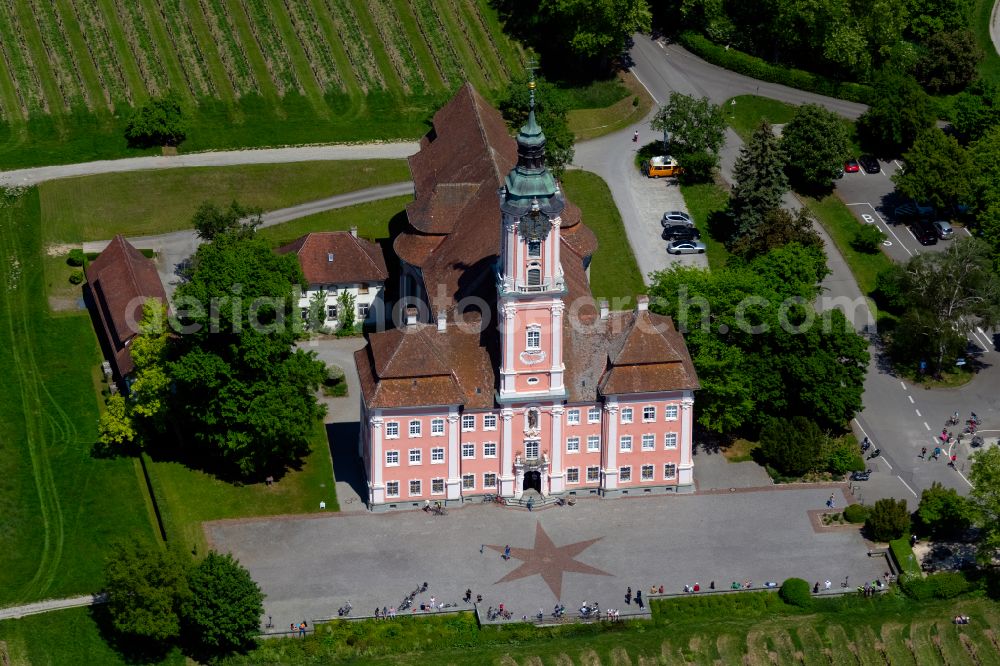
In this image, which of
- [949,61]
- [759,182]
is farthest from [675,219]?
[949,61]

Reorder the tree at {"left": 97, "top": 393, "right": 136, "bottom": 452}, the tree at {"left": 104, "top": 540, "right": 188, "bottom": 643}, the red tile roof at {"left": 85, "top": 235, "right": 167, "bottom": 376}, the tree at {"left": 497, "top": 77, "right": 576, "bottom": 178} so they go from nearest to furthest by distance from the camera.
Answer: the tree at {"left": 104, "top": 540, "right": 188, "bottom": 643}, the tree at {"left": 97, "top": 393, "right": 136, "bottom": 452}, the red tile roof at {"left": 85, "top": 235, "right": 167, "bottom": 376}, the tree at {"left": 497, "top": 77, "right": 576, "bottom": 178}

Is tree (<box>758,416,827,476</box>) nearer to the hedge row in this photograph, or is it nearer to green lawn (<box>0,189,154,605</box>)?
green lawn (<box>0,189,154,605</box>)

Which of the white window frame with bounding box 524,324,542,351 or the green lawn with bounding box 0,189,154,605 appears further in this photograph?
the green lawn with bounding box 0,189,154,605

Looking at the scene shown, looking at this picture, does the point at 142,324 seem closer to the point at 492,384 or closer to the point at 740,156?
the point at 492,384

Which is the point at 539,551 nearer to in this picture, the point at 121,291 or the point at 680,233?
the point at 121,291

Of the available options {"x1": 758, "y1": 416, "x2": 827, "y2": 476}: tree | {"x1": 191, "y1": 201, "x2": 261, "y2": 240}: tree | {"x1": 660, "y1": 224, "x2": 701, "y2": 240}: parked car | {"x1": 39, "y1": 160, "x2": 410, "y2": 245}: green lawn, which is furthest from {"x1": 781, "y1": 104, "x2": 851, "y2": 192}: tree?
{"x1": 191, "y1": 201, "x2": 261, "y2": 240}: tree

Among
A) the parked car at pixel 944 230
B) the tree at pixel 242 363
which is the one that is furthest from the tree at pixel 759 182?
the tree at pixel 242 363

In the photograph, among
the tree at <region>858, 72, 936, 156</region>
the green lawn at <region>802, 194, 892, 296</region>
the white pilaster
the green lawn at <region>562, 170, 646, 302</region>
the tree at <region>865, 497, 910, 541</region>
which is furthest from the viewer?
the tree at <region>858, 72, 936, 156</region>

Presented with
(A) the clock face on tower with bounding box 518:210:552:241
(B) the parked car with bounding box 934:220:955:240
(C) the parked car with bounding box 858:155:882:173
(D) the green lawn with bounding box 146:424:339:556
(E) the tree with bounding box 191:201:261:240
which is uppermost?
(A) the clock face on tower with bounding box 518:210:552:241

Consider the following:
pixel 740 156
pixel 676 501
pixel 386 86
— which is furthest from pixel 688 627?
pixel 386 86
